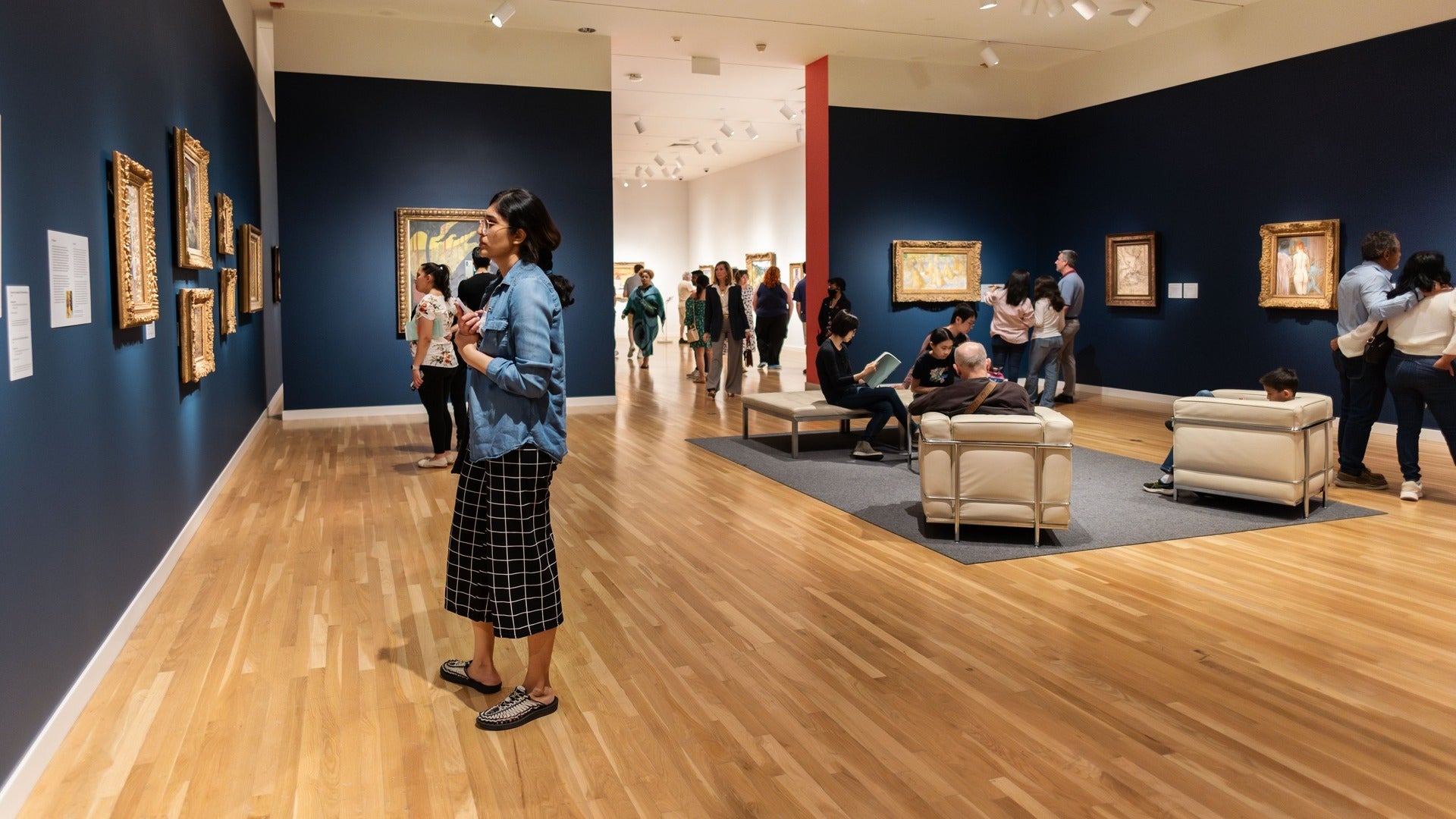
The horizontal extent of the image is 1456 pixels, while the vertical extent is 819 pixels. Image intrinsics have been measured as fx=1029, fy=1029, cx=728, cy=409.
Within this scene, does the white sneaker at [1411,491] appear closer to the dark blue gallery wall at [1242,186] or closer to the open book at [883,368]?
the dark blue gallery wall at [1242,186]

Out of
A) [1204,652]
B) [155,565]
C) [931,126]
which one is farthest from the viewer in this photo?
[931,126]

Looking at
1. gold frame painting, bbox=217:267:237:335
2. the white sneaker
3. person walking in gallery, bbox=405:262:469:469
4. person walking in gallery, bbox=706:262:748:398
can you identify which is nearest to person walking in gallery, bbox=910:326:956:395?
the white sneaker

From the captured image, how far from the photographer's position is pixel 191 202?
21.2 feet

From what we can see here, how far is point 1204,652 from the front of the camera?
420cm

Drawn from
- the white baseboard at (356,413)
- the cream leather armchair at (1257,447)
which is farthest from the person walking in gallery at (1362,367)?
the white baseboard at (356,413)

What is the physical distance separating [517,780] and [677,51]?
1128 centimetres

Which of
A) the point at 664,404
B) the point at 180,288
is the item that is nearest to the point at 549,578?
the point at 180,288

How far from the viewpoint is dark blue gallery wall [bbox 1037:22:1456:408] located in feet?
31.2

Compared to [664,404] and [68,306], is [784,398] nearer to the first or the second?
[664,404]

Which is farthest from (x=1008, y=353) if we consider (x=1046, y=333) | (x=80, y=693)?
(x=80, y=693)

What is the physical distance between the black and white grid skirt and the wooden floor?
0.37 meters

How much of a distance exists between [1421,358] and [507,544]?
6.35 meters

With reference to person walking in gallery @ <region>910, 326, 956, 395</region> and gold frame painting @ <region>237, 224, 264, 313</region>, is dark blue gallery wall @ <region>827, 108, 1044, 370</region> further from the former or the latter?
gold frame painting @ <region>237, 224, 264, 313</region>

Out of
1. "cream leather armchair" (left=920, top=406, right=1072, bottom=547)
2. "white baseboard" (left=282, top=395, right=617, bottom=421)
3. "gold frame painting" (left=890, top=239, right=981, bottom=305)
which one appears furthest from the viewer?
"gold frame painting" (left=890, top=239, right=981, bottom=305)
